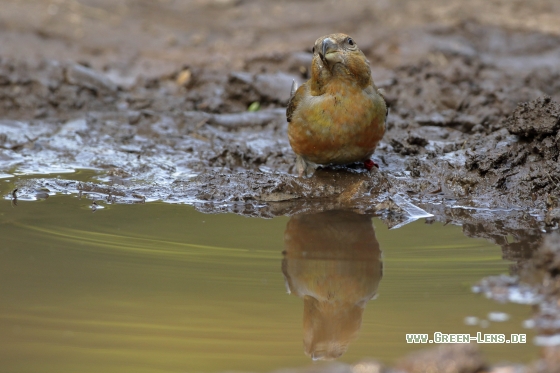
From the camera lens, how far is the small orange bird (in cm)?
529

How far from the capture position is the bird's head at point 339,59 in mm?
5203

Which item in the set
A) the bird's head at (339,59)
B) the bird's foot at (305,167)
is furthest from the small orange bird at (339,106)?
the bird's foot at (305,167)

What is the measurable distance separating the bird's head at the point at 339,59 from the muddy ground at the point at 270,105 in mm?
883

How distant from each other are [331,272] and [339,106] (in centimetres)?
170

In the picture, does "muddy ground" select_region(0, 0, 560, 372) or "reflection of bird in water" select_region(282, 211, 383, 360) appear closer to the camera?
"reflection of bird in water" select_region(282, 211, 383, 360)

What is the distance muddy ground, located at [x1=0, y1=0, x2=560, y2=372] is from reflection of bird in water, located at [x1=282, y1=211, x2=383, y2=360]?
0.36 m

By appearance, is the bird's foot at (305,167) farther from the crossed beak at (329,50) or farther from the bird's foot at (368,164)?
the crossed beak at (329,50)

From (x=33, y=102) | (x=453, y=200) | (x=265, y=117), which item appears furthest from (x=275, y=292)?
(x=33, y=102)

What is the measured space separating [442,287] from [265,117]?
4229mm

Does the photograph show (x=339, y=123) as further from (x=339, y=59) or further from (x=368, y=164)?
(x=368, y=164)

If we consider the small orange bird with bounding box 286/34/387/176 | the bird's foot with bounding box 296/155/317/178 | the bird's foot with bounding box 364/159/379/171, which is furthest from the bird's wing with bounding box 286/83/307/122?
the bird's foot with bounding box 364/159/379/171

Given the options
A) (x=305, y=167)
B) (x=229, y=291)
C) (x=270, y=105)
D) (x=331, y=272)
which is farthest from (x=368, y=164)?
(x=229, y=291)

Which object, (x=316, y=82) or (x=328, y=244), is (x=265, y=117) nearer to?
(x=316, y=82)

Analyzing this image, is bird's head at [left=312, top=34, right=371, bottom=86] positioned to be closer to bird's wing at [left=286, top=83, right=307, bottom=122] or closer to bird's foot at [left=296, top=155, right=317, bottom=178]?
bird's wing at [left=286, top=83, right=307, bottom=122]
